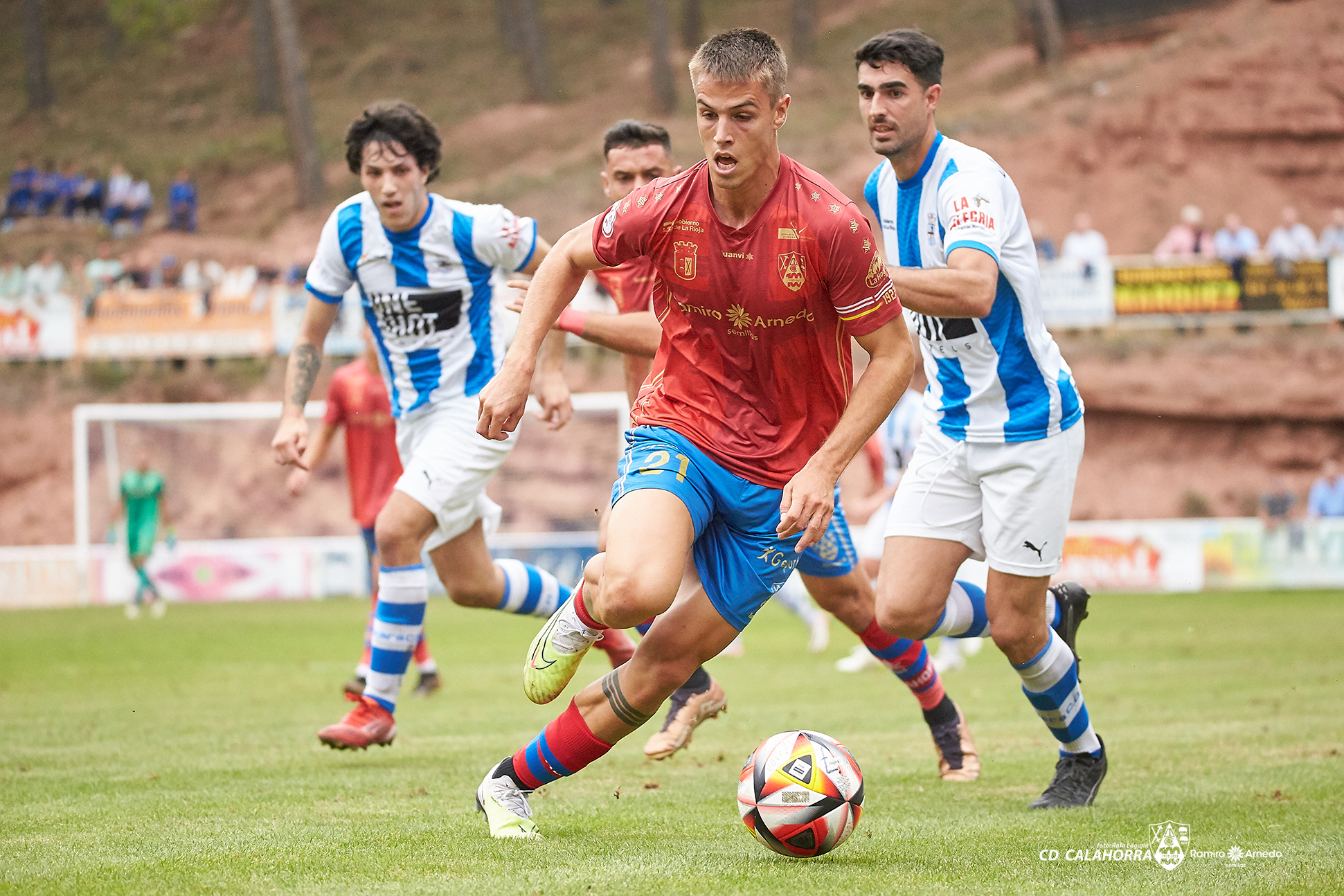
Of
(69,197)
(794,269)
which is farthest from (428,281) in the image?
(69,197)

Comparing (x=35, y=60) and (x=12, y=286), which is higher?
(x=35, y=60)

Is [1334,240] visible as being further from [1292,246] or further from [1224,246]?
[1224,246]

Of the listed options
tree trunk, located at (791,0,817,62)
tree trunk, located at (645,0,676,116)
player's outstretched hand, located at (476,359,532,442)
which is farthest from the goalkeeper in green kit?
tree trunk, located at (791,0,817,62)

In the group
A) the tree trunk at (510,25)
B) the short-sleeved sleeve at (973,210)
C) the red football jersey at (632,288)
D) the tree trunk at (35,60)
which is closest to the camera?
the short-sleeved sleeve at (973,210)

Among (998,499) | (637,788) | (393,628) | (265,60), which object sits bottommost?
(637,788)

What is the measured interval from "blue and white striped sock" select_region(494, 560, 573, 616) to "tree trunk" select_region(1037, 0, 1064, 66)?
118ft

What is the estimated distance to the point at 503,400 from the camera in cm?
412

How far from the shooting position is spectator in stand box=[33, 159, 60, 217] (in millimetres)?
38438

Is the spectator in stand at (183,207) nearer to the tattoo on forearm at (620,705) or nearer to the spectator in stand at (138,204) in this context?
the spectator in stand at (138,204)

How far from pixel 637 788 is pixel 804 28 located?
41.3 metres

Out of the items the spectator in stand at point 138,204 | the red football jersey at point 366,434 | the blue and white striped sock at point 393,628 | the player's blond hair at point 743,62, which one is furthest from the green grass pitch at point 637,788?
the spectator in stand at point 138,204

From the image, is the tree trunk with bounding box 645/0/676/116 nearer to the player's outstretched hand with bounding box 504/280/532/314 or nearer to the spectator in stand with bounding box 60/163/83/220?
the spectator in stand with bounding box 60/163/83/220

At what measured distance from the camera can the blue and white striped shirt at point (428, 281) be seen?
21.6ft

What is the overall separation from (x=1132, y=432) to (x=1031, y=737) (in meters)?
26.4
